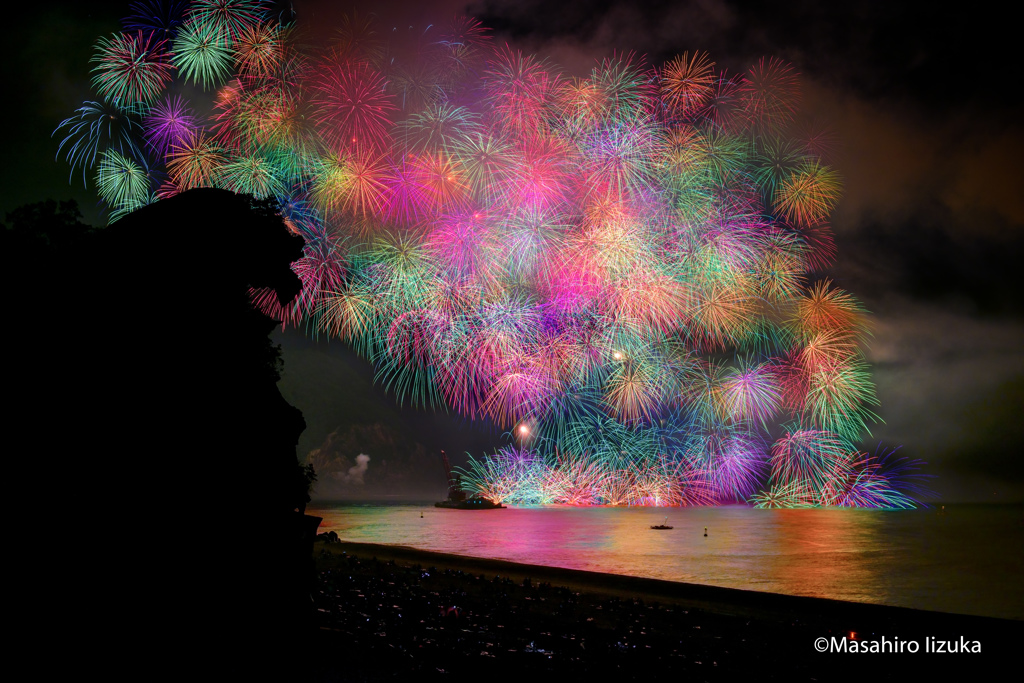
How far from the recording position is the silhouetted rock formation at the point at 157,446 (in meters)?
5.15

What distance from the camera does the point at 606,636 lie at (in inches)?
395

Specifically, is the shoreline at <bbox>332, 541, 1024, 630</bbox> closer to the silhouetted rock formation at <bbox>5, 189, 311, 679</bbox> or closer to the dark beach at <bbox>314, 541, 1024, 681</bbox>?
the dark beach at <bbox>314, 541, 1024, 681</bbox>

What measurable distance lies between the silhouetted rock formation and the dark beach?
1.39 meters

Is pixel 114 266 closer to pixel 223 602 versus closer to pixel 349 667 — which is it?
pixel 223 602

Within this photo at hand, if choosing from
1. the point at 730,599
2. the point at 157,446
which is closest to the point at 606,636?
the point at 157,446

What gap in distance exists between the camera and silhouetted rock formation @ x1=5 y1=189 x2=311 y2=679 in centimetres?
515

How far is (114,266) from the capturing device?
5.82m

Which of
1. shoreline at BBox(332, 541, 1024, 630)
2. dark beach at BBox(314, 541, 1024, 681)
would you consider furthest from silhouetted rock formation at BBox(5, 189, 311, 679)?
shoreline at BBox(332, 541, 1024, 630)

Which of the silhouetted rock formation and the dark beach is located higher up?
the silhouetted rock formation

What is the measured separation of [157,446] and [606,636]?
26.0ft

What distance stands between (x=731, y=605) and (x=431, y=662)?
12086 mm

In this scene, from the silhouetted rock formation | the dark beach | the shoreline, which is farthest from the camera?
the shoreline

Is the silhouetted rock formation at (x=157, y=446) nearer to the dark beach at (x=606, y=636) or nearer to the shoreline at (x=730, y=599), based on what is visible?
the dark beach at (x=606, y=636)

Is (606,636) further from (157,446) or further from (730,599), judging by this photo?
(730,599)
